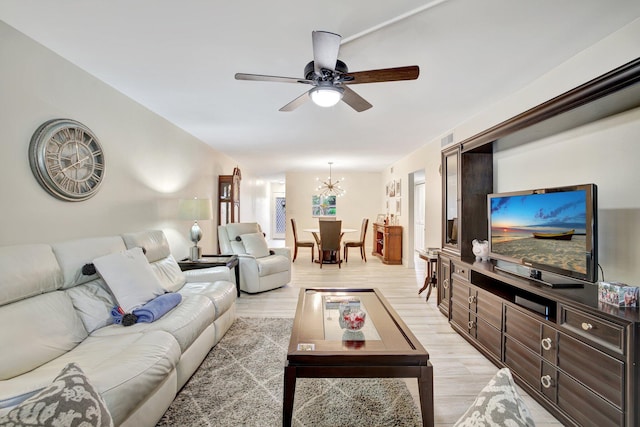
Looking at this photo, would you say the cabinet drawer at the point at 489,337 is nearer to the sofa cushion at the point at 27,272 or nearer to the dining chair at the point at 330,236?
the sofa cushion at the point at 27,272

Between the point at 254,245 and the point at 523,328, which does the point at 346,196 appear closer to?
the point at 254,245

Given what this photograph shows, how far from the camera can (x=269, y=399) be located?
6.38 feet

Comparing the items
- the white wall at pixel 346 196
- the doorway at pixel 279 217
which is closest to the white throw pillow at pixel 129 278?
the white wall at pixel 346 196

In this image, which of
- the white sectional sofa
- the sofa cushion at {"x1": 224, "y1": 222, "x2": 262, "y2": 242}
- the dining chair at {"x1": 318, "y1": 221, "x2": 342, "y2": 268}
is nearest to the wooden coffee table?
the white sectional sofa

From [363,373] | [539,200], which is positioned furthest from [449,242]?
[363,373]

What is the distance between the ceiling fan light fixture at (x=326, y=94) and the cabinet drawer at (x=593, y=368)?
2036mm

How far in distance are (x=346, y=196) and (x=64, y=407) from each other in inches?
325

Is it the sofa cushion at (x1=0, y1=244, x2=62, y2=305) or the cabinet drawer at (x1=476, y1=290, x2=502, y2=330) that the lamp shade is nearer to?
the sofa cushion at (x1=0, y1=244, x2=62, y2=305)

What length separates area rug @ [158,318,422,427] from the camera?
176 cm

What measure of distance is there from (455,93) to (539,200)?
4.15 feet

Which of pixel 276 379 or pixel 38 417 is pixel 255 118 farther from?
pixel 38 417

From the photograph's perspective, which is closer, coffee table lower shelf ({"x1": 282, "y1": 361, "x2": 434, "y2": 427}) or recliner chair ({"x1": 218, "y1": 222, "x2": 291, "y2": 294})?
coffee table lower shelf ({"x1": 282, "y1": 361, "x2": 434, "y2": 427})

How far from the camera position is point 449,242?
3.46 m

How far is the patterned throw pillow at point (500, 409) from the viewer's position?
1.99 feet
